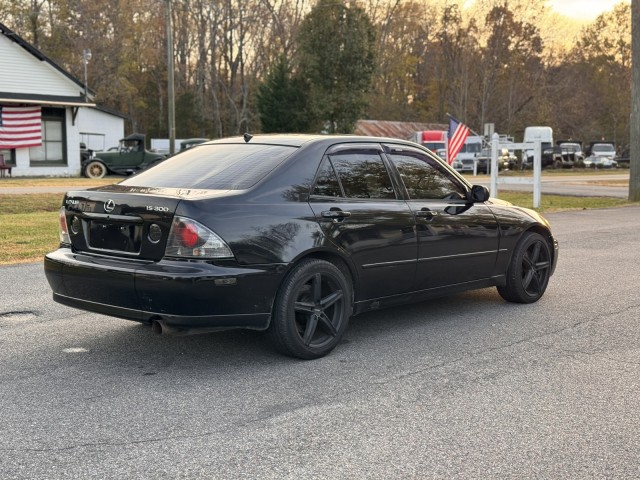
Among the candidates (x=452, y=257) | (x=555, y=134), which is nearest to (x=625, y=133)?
(x=555, y=134)

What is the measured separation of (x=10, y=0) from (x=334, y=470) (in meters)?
54.3

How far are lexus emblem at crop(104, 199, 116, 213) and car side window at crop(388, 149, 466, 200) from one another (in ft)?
7.46

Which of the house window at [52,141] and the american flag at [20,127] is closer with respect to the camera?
the american flag at [20,127]

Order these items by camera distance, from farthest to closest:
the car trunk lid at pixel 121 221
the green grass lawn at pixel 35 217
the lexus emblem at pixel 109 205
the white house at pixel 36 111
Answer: the white house at pixel 36 111 → the green grass lawn at pixel 35 217 → the lexus emblem at pixel 109 205 → the car trunk lid at pixel 121 221

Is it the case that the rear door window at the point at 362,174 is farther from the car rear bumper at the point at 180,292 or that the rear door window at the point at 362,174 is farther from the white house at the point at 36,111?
the white house at the point at 36,111

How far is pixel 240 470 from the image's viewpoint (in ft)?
10.8

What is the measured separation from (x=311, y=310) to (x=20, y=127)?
91.0 ft

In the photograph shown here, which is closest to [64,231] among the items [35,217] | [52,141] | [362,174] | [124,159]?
[362,174]

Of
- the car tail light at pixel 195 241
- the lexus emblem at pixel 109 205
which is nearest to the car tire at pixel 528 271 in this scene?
the car tail light at pixel 195 241

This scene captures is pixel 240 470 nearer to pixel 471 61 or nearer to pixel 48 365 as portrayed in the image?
pixel 48 365

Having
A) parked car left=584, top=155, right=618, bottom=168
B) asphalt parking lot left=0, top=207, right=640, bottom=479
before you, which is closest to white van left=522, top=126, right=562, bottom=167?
parked car left=584, top=155, right=618, bottom=168

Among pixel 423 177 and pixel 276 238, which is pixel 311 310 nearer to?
pixel 276 238

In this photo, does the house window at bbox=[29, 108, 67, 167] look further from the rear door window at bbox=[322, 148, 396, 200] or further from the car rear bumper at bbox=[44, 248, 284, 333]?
the car rear bumper at bbox=[44, 248, 284, 333]

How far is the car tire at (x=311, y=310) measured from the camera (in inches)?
191
